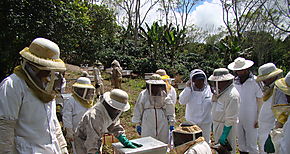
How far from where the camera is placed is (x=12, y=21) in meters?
5.71

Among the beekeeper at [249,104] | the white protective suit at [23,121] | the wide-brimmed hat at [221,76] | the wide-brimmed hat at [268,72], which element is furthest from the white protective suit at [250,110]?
the white protective suit at [23,121]

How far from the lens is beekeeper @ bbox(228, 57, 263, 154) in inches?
190

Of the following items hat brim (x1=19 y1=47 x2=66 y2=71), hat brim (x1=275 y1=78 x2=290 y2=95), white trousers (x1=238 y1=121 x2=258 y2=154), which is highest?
hat brim (x1=19 y1=47 x2=66 y2=71)

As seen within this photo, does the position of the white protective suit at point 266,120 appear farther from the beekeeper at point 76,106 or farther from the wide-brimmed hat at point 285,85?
the beekeeper at point 76,106

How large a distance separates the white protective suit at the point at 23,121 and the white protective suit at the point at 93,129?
0.49 meters

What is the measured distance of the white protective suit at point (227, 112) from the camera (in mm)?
4066

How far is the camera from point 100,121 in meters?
3.17

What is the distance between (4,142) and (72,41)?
5544mm

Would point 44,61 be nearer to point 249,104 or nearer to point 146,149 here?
point 146,149

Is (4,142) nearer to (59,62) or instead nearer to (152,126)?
(59,62)

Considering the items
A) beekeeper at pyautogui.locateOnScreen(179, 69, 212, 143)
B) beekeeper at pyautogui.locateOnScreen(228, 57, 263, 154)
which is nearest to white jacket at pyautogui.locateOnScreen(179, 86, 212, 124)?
beekeeper at pyautogui.locateOnScreen(179, 69, 212, 143)

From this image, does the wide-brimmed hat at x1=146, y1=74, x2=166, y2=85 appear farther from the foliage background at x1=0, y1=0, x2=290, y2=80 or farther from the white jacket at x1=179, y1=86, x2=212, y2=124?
the foliage background at x1=0, y1=0, x2=290, y2=80

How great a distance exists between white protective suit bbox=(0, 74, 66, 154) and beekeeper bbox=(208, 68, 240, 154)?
2.76 m

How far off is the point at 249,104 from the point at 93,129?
3.28 meters
